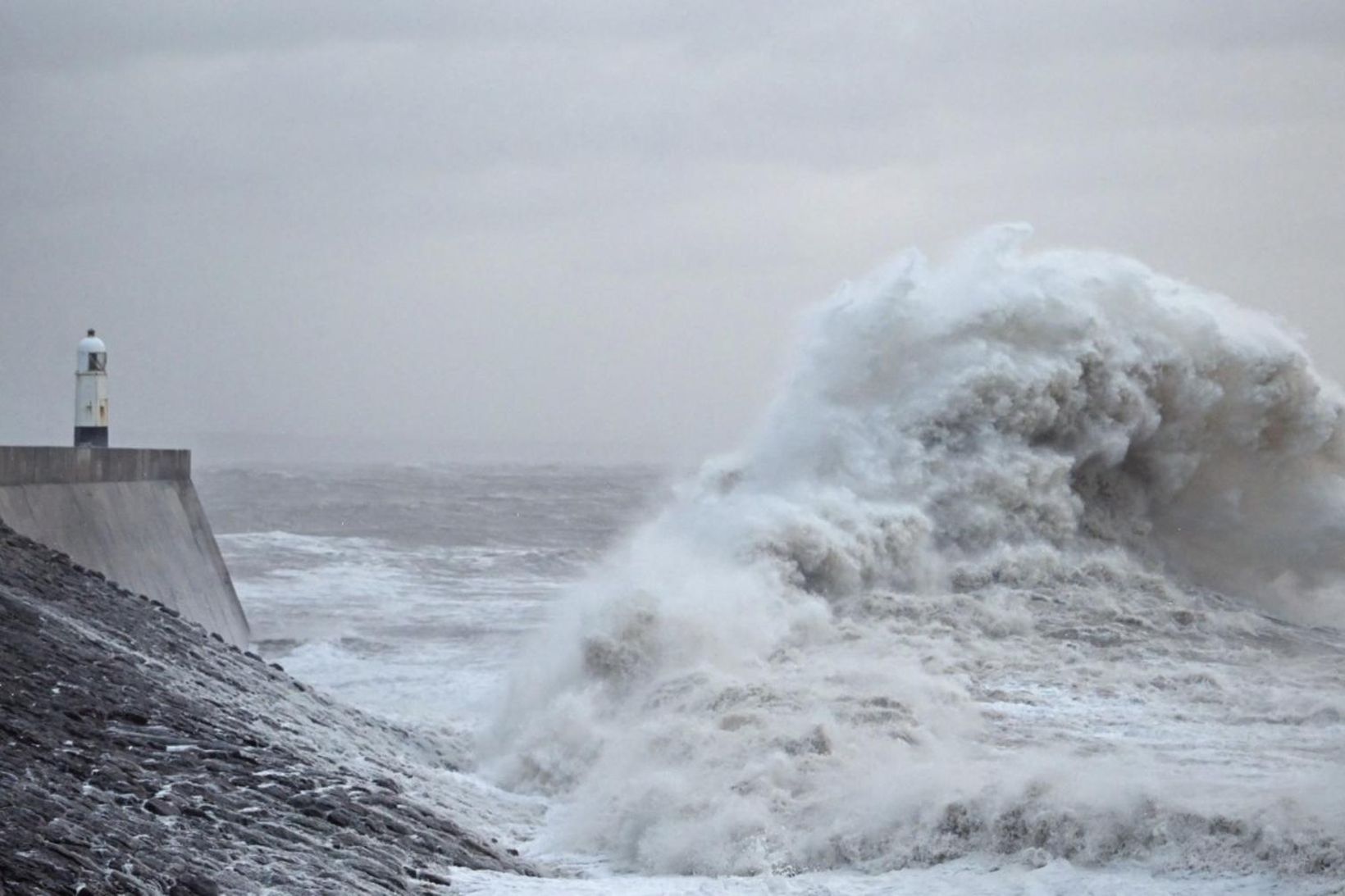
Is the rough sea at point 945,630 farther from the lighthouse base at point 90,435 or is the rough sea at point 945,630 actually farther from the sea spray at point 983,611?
the lighthouse base at point 90,435

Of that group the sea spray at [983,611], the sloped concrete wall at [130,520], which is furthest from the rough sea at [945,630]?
the sloped concrete wall at [130,520]

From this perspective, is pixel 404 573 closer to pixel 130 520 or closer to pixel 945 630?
pixel 130 520

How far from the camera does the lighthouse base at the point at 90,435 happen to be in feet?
42.4

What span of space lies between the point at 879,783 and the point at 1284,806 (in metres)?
1.70

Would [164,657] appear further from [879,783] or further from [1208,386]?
[1208,386]

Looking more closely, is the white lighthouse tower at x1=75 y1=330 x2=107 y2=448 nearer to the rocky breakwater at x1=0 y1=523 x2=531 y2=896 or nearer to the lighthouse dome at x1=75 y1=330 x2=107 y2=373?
the lighthouse dome at x1=75 y1=330 x2=107 y2=373

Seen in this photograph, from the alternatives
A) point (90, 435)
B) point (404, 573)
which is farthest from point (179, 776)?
point (404, 573)

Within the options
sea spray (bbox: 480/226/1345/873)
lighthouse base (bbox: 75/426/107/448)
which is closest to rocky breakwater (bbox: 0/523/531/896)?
sea spray (bbox: 480/226/1345/873)

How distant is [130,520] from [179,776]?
5177mm

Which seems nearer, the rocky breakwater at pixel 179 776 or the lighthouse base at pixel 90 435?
the rocky breakwater at pixel 179 776

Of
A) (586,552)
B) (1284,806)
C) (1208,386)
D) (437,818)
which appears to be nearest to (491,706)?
(437,818)

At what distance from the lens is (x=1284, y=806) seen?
6527 mm

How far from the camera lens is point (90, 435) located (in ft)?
42.4

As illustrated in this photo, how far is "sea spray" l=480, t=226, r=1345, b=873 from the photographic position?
280 inches
